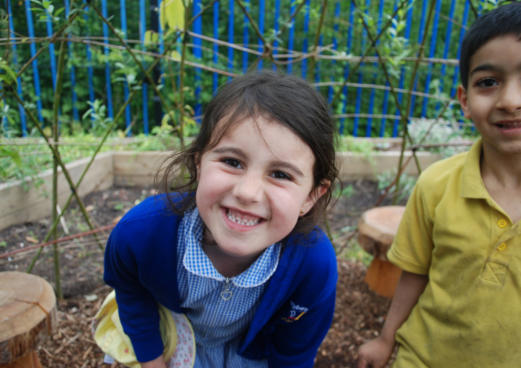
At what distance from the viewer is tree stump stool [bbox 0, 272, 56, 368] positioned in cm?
121

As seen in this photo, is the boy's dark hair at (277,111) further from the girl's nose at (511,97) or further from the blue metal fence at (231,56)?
the blue metal fence at (231,56)

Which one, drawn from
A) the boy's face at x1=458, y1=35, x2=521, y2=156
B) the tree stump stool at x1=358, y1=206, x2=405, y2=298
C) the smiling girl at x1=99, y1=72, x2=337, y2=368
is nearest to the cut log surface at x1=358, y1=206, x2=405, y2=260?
the tree stump stool at x1=358, y1=206, x2=405, y2=298

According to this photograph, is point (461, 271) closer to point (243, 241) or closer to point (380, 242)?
point (243, 241)

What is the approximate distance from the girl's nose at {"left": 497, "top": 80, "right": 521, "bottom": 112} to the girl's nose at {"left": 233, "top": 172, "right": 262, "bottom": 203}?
2.33 feet

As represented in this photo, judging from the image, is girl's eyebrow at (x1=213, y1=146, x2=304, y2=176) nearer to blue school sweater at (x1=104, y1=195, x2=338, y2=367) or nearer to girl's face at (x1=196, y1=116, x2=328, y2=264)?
girl's face at (x1=196, y1=116, x2=328, y2=264)

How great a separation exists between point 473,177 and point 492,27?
44 cm

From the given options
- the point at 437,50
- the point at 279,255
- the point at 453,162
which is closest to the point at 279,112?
the point at 279,255

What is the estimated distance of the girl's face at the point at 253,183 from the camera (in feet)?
3.26

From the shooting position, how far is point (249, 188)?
0.99m

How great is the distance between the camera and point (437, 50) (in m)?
6.38

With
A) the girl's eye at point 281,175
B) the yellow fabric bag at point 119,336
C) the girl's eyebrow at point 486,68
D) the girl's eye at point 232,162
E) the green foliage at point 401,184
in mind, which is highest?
the girl's eyebrow at point 486,68

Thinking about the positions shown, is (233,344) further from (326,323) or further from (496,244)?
(496,244)

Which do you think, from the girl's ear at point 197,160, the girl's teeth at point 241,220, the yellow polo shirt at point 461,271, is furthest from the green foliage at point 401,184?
the girl's teeth at point 241,220

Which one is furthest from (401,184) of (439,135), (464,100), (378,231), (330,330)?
(464,100)
